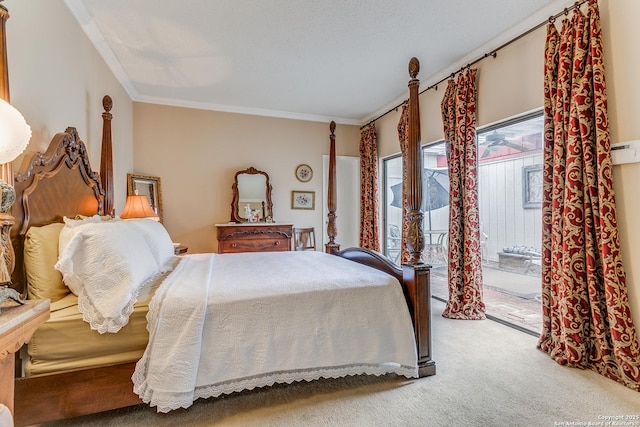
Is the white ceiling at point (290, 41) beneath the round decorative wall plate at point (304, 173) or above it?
above

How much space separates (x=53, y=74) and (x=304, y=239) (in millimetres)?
3468

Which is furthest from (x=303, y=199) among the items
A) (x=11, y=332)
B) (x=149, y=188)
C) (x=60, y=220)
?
(x=11, y=332)

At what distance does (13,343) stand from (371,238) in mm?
4399

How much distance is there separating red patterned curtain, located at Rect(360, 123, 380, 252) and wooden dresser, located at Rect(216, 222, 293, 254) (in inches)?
Result: 51.1

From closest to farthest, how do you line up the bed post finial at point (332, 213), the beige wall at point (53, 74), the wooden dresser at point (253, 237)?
the beige wall at point (53, 74) → the bed post finial at point (332, 213) → the wooden dresser at point (253, 237)

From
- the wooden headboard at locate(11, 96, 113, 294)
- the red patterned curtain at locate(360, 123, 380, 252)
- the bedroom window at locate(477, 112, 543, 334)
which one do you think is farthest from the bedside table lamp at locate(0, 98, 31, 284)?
the red patterned curtain at locate(360, 123, 380, 252)

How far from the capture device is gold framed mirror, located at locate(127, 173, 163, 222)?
4.02 metres

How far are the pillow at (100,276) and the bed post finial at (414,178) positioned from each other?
65.3 inches

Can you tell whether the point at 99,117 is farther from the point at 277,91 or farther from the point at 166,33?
the point at 277,91

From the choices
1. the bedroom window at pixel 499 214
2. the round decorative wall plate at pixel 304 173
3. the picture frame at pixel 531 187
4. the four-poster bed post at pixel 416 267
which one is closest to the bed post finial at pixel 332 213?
the four-poster bed post at pixel 416 267

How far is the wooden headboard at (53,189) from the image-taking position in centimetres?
159

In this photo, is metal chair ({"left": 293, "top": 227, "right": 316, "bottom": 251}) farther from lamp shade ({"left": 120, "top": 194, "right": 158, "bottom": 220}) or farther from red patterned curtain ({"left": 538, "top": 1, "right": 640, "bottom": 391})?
red patterned curtain ({"left": 538, "top": 1, "right": 640, "bottom": 391})

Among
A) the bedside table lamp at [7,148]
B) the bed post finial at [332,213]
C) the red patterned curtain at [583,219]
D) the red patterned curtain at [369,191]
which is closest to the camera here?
the bedside table lamp at [7,148]

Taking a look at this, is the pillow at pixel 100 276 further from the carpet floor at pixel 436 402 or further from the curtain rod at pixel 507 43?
the curtain rod at pixel 507 43
